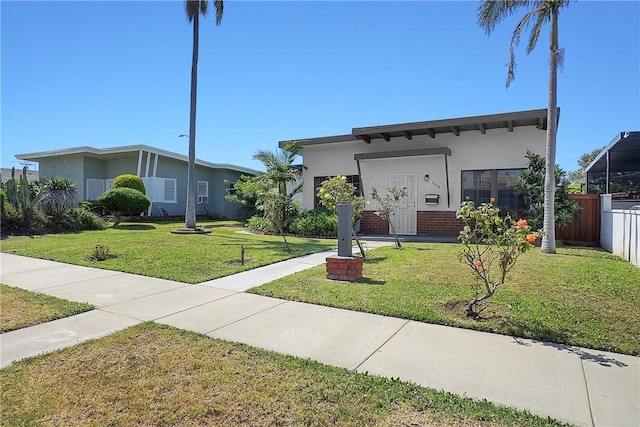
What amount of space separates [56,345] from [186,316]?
136 centimetres

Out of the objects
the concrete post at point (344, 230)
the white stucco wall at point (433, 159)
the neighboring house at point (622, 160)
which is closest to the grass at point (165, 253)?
the concrete post at point (344, 230)

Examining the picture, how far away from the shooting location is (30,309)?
4855 millimetres

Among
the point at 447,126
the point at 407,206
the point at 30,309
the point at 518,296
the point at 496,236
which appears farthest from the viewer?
the point at 407,206

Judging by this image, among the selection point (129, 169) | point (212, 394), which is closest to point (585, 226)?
point (212, 394)

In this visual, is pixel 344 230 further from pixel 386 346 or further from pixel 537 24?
pixel 537 24

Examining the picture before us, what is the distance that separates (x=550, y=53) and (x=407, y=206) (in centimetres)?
688

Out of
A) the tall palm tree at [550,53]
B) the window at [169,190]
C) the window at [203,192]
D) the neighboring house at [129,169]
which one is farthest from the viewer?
the window at [203,192]

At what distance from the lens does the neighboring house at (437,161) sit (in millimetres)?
12633

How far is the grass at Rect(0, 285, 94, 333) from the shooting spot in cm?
439

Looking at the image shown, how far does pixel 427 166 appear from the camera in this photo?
46.5ft

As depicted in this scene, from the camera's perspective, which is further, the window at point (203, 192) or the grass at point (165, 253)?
the window at point (203, 192)

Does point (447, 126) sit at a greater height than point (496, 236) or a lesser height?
greater

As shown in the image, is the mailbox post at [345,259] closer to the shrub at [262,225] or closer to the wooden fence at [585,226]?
the wooden fence at [585,226]

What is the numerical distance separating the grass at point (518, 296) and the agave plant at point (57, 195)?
43.6ft
